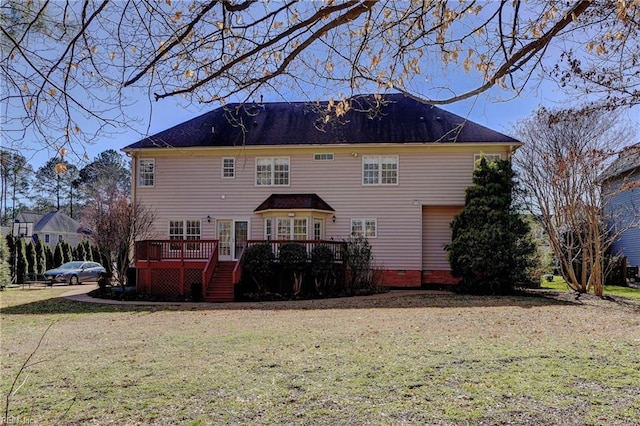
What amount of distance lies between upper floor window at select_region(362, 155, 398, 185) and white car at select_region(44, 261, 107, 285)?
1702cm

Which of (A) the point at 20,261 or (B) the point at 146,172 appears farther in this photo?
(A) the point at 20,261

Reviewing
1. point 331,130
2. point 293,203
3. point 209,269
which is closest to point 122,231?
Answer: point 209,269

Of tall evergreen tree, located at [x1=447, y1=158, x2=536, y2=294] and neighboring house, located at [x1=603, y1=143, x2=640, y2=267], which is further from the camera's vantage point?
neighboring house, located at [x1=603, y1=143, x2=640, y2=267]

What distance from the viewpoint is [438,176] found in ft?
64.9

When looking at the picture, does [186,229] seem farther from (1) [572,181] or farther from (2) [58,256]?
(2) [58,256]

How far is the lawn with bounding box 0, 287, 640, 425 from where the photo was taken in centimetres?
455

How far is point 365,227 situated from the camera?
20.1 m

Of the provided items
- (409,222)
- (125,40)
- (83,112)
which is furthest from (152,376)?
(409,222)

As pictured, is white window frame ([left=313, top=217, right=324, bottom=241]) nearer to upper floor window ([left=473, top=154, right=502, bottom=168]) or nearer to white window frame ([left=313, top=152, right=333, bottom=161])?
white window frame ([left=313, top=152, right=333, bottom=161])

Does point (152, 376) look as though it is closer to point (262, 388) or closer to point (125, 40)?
point (262, 388)

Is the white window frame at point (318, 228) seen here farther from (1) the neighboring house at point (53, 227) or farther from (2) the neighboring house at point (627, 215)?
(1) the neighboring house at point (53, 227)

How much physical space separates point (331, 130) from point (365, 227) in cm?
457

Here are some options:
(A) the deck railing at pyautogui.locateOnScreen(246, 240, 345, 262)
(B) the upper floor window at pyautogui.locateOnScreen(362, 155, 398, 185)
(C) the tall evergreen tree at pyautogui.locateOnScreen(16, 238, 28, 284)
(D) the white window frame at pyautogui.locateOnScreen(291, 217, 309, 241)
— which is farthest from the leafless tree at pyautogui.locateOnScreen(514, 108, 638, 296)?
(C) the tall evergreen tree at pyautogui.locateOnScreen(16, 238, 28, 284)

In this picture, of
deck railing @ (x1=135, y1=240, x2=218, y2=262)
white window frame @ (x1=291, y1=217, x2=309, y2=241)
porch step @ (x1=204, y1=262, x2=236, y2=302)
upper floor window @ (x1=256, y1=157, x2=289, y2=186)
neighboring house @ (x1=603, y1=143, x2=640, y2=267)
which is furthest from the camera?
upper floor window @ (x1=256, y1=157, x2=289, y2=186)
